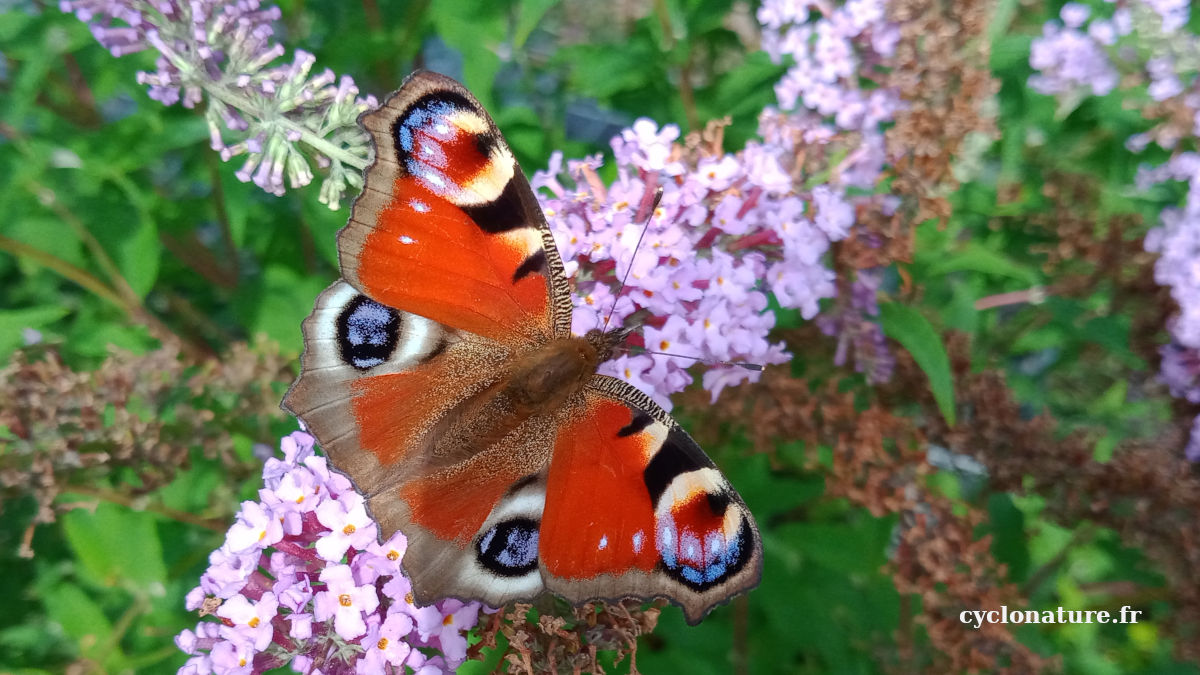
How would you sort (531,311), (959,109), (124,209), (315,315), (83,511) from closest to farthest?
1. (315,315)
2. (531,311)
3. (959,109)
4. (83,511)
5. (124,209)

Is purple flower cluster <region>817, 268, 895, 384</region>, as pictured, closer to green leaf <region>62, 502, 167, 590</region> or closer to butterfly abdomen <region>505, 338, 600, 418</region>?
butterfly abdomen <region>505, 338, 600, 418</region>

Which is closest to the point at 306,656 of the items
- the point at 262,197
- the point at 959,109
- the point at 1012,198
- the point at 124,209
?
the point at 124,209

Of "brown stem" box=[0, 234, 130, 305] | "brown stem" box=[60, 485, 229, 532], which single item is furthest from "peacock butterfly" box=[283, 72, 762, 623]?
"brown stem" box=[0, 234, 130, 305]

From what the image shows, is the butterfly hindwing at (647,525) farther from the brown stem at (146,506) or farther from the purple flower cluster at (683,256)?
the brown stem at (146,506)

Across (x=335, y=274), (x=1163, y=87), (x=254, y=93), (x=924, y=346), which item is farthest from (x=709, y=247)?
(x=335, y=274)

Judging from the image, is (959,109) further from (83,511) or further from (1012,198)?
(83,511)

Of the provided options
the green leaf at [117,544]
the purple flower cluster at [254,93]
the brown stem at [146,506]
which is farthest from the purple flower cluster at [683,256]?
the green leaf at [117,544]

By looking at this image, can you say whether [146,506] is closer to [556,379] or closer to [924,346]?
[556,379]
